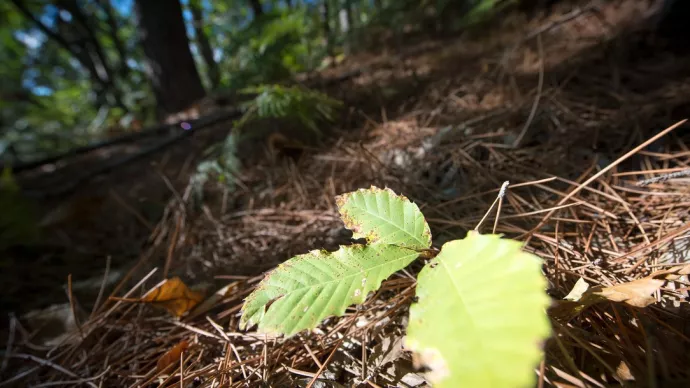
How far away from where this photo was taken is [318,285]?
742 millimetres

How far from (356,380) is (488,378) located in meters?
0.43

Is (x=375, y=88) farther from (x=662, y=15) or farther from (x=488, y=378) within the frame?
(x=488, y=378)

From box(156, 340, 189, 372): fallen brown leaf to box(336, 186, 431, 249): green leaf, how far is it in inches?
26.5

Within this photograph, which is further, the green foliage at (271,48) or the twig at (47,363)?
the green foliage at (271,48)

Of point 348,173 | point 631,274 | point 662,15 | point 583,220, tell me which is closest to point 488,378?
point 631,274

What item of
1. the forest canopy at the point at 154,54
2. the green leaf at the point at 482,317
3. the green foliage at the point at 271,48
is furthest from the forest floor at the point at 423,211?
the forest canopy at the point at 154,54

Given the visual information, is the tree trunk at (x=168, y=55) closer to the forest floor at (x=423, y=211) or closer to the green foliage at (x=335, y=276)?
the forest floor at (x=423, y=211)

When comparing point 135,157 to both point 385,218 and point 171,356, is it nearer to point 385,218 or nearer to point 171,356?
point 171,356

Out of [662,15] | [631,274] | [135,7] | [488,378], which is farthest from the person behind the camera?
[135,7]

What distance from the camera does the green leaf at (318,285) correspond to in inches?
27.3

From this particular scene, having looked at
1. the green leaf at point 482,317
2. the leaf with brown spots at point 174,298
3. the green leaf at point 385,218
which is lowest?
the leaf with brown spots at point 174,298

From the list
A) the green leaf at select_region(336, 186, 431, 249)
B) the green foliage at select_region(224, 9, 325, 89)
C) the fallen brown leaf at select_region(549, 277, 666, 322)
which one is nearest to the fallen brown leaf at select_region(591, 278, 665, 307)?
the fallen brown leaf at select_region(549, 277, 666, 322)

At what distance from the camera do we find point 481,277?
59 centimetres

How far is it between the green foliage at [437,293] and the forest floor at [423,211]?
0.65 feet
